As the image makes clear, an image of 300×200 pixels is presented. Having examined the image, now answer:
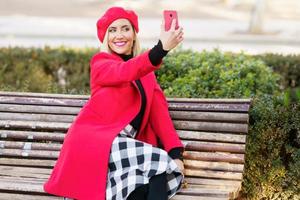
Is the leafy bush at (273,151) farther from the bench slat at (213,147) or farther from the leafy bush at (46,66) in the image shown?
the leafy bush at (46,66)

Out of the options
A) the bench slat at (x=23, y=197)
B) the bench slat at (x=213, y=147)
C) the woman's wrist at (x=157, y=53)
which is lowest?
the bench slat at (x=23, y=197)

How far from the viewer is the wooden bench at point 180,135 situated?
4.13m

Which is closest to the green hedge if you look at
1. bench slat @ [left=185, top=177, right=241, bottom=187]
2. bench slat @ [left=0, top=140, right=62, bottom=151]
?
bench slat @ [left=185, top=177, right=241, bottom=187]

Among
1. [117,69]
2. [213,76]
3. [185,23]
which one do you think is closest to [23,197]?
[117,69]

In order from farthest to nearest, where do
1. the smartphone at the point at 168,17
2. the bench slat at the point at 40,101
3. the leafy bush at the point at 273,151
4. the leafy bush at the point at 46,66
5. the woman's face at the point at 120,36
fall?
1. the leafy bush at the point at 46,66
2. the bench slat at the point at 40,101
3. the leafy bush at the point at 273,151
4. the woman's face at the point at 120,36
5. the smartphone at the point at 168,17

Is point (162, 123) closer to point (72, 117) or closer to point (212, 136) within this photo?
point (212, 136)

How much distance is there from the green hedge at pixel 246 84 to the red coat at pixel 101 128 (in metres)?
0.68

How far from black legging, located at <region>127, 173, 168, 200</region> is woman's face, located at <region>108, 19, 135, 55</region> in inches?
32.8

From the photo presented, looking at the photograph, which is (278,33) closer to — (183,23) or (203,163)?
(183,23)

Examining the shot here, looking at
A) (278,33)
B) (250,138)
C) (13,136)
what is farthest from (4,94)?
(278,33)

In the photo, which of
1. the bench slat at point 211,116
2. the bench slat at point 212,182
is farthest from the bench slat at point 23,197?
the bench slat at point 211,116

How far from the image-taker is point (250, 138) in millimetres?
4414

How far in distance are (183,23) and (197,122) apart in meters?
15.6

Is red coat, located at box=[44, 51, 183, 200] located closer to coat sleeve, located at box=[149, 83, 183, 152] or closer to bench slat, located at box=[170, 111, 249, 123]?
coat sleeve, located at box=[149, 83, 183, 152]
